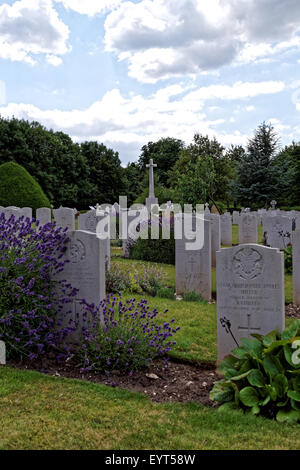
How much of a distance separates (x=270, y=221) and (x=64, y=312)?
1083cm

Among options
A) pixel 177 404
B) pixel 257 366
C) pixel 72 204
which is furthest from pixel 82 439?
pixel 72 204

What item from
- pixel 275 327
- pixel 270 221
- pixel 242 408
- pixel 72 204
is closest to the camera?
pixel 242 408

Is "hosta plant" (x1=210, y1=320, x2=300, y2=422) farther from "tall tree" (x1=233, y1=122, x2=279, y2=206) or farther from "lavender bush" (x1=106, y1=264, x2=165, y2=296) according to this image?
"tall tree" (x1=233, y1=122, x2=279, y2=206)

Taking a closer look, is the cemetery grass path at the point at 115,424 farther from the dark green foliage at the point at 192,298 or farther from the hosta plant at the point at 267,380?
the dark green foliage at the point at 192,298

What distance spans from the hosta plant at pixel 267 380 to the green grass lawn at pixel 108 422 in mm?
149

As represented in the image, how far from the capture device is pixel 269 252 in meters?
4.39

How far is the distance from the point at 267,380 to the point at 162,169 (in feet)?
184

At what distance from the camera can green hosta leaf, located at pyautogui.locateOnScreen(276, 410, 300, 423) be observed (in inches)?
129

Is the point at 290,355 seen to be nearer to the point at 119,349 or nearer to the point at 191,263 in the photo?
the point at 119,349

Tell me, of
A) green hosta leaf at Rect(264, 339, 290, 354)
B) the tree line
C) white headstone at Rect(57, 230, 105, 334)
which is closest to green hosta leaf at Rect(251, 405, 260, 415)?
green hosta leaf at Rect(264, 339, 290, 354)

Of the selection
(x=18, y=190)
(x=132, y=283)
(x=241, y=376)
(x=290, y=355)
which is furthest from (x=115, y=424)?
(x=18, y=190)

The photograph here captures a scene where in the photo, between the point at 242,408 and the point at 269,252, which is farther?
the point at 269,252

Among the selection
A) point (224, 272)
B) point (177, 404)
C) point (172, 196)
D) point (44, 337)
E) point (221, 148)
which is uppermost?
point (221, 148)

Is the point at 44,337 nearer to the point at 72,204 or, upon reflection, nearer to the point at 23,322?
the point at 23,322
